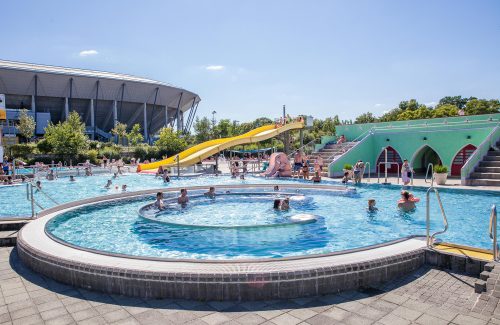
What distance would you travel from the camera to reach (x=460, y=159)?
19531 millimetres

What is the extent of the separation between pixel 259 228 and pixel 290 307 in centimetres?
445

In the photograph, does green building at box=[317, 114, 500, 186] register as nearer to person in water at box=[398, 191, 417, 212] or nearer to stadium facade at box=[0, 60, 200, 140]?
person in water at box=[398, 191, 417, 212]

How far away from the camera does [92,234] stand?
9.23m

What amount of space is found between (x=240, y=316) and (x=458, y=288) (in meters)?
2.89

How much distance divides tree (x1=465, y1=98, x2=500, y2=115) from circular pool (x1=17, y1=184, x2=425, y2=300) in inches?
1637

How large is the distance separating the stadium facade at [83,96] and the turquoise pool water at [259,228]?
44.9 m

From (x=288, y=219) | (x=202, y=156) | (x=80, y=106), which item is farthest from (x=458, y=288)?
(x=80, y=106)

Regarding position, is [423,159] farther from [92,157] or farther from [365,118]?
[365,118]

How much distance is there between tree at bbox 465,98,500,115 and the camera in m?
46.1

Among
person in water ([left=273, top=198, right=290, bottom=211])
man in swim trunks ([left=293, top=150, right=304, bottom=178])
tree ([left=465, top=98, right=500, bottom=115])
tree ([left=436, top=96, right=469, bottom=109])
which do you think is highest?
tree ([left=436, top=96, right=469, bottom=109])

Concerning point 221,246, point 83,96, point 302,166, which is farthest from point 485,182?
point 83,96

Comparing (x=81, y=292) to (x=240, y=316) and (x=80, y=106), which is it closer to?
(x=240, y=316)

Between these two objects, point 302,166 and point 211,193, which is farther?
point 302,166

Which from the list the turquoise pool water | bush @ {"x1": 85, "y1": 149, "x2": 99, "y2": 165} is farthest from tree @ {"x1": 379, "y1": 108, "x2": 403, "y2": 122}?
the turquoise pool water
